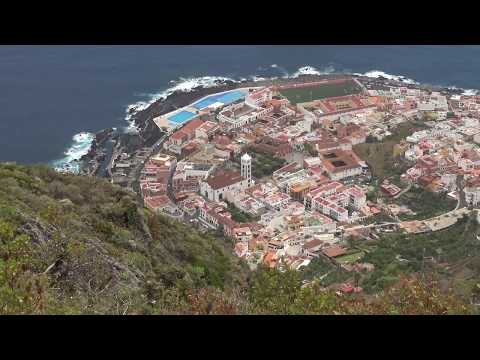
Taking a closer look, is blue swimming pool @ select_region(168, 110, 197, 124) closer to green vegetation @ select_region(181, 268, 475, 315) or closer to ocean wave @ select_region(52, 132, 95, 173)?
ocean wave @ select_region(52, 132, 95, 173)

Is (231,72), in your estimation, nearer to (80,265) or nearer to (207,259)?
(207,259)

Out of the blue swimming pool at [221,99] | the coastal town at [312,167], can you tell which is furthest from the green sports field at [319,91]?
the blue swimming pool at [221,99]

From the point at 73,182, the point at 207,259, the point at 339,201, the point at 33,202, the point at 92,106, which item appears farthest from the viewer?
the point at 92,106

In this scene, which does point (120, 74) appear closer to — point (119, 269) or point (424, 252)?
point (424, 252)

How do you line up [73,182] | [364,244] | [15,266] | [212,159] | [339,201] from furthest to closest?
[212,159] → [339,201] → [364,244] → [73,182] → [15,266]

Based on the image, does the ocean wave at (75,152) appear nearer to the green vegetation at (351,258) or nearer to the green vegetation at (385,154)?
the green vegetation at (351,258)

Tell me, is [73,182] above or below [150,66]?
above
